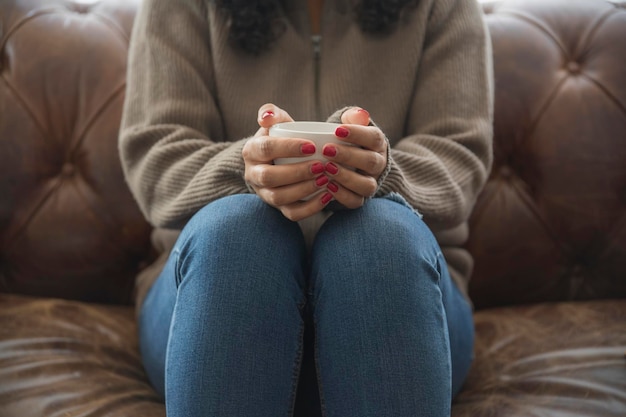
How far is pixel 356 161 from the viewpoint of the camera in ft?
2.15

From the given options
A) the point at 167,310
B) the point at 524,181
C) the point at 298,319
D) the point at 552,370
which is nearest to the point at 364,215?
the point at 298,319

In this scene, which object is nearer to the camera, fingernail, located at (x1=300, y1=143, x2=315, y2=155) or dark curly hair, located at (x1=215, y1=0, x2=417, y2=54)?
fingernail, located at (x1=300, y1=143, x2=315, y2=155)

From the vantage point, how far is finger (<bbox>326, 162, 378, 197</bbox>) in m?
0.65

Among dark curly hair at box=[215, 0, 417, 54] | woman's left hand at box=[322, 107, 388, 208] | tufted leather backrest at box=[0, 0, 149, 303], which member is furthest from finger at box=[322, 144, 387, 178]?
tufted leather backrest at box=[0, 0, 149, 303]

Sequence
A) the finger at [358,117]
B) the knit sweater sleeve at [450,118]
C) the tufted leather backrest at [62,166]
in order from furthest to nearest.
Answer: the tufted leather backrest at [62,166] < the knit sweater sleeve at [450,118] < the finger at [358,117]

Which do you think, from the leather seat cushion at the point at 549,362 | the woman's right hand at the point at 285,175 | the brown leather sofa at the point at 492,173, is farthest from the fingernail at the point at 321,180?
the brown leather sofa at the point at 492,173

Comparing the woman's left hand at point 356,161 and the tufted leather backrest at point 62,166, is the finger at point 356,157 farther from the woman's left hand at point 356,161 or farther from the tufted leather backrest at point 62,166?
the tufted leather backrest at point 62,166

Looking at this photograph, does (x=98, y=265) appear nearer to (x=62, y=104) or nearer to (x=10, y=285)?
(x=10, y=285)

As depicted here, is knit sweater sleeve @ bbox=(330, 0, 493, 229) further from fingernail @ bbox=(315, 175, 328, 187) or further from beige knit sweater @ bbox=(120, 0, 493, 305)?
fingernail @ bbox=(315, 175, 328, 187)

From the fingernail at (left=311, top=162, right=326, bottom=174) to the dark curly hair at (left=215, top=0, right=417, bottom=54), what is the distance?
363 millimetres

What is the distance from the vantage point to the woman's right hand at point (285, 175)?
632mm

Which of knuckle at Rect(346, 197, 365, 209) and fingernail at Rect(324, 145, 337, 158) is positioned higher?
fingernail at Rect(324, 145, 337, 158)

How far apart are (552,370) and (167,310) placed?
53cm

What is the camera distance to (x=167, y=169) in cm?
86
